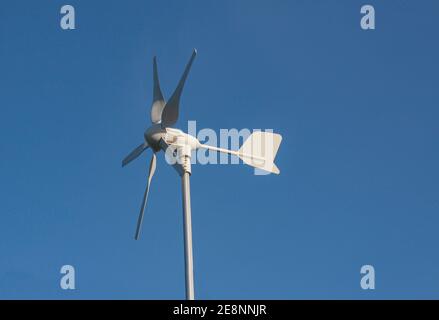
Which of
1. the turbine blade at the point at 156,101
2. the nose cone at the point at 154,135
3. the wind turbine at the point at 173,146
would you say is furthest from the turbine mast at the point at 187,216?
the turbine blade at the point at 156,101

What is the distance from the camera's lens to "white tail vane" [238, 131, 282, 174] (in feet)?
74.5

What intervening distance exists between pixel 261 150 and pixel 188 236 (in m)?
6.47

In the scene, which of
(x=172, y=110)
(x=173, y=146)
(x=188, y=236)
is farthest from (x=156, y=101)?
(x=188, y=236)

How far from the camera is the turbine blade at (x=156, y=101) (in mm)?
20453

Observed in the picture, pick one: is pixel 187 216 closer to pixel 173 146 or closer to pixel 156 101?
pixel 173 146

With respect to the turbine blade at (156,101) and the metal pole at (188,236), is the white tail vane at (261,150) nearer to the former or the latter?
the turbine blade at (156,101)

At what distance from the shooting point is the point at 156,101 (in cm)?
2088

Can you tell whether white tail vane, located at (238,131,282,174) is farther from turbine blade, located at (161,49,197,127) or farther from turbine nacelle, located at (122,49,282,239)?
turbine blade, located at (161,49,197,127)

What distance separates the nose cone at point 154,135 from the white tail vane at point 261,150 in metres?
3.19

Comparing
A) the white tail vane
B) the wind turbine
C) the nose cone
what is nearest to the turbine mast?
the wind turbine

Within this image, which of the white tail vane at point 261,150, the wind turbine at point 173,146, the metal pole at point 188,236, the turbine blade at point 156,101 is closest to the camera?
the metal pole at point 188,236
